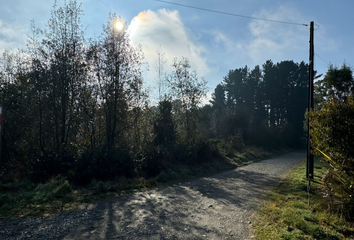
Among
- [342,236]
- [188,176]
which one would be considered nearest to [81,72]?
[188,176]

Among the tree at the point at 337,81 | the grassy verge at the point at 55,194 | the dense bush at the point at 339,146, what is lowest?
the grassy verge at the point at 55,194

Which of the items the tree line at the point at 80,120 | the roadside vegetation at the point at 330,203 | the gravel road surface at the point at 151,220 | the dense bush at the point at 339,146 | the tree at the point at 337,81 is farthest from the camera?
the tree at the point at 337,81

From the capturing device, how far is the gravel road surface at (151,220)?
5.23 metres

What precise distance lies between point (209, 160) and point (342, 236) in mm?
13792

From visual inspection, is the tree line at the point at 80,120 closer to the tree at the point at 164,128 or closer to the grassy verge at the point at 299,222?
the tree at the point at 164,128

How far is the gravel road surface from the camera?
5234 mm

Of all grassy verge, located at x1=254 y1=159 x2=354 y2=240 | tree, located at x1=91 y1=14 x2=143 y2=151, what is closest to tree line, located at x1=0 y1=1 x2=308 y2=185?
tree, located at x1=91 y1=14 x2=143 y2=151

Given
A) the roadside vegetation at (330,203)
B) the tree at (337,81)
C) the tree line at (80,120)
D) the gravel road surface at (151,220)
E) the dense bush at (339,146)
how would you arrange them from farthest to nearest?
the tree at (337,81) < the tree line at (80,120) < the dense bush at (339,146) < the roadside vegetation at (330,203) < the gravel road surface at (151,220)

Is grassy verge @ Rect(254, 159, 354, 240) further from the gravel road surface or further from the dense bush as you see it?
the dense bush

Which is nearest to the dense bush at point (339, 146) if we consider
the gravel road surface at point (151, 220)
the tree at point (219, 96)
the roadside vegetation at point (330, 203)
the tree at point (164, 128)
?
the roadside vegetation at point (330, 203)

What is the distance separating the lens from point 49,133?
13.2 metres

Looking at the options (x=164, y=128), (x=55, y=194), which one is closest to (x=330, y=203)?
(x=55, y=194)

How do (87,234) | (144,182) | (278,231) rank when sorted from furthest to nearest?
(144,182) < (278,231) < (87,234)

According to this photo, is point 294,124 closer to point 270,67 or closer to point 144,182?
point 270,67
